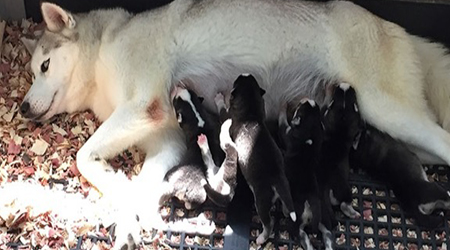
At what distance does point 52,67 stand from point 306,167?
44.7 inches

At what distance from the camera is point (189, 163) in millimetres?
2781

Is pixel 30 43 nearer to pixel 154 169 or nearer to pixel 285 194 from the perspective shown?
pixel 154 169

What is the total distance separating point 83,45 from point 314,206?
3.90 ft

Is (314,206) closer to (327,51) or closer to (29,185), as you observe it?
(327,51)

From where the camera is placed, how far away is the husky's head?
305 centimetres

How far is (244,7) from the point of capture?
10.1ft

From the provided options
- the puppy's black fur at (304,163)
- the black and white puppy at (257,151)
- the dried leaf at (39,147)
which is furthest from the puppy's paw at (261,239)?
the dried leaf at (39,147)

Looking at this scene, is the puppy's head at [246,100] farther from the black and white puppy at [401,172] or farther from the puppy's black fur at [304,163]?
the black and white puppy at [401,172]

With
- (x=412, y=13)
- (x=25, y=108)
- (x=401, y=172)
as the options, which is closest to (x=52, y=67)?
(x=25, y=108)

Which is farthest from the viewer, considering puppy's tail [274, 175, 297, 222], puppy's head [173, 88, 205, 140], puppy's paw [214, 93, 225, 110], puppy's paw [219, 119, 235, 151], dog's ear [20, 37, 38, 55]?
dog's ear [20, 37, 38, 55]

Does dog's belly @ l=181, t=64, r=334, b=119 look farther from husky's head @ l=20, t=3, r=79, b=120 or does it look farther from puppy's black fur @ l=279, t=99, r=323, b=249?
husky's head @ l=20, t=3, r=79, b=120

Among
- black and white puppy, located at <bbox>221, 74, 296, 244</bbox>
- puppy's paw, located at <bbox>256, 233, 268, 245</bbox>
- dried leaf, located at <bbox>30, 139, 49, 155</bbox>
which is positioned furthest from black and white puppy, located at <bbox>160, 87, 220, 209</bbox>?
dried leaf, located at <bbox>30, 139, 49, 155</bbox>

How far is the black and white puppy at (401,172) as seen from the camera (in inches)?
104

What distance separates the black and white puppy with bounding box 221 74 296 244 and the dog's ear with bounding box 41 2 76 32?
775 mm
